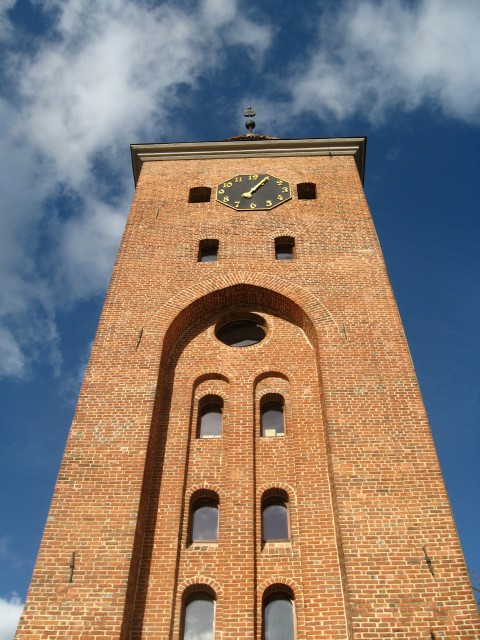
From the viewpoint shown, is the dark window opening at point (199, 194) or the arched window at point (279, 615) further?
the dark window opening at point (199, 194)

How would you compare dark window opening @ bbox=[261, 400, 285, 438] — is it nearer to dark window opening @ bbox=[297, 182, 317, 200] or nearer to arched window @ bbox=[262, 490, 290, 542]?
arched window @ bbox=[262, 490, 290, 542]

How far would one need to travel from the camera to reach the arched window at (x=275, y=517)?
9.24 meters

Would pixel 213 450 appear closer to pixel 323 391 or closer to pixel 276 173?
pixel 323 391

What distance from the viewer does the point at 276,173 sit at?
17.0 meters

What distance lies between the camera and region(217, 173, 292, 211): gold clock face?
1553 cm

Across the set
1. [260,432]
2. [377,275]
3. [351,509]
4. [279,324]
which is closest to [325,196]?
[377,275]

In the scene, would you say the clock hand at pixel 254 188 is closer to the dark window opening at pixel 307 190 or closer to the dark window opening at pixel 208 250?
the dark window opening at pixel 307 190

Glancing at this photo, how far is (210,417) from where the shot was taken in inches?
436

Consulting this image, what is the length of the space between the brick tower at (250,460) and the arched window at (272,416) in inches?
1.4

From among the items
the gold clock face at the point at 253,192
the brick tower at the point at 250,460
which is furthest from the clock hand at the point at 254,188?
the brick tower at the point at 250,460

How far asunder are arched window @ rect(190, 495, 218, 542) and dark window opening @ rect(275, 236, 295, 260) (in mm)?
6276

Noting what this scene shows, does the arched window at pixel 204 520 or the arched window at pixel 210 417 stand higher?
the arched window at pixel 210 417

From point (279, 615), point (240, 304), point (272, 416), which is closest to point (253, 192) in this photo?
point (240, 304)

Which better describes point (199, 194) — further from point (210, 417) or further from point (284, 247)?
point (210, 417)
